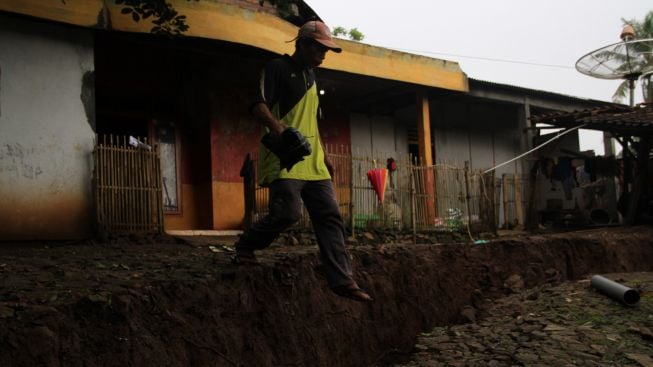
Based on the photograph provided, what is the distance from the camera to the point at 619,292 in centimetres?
622

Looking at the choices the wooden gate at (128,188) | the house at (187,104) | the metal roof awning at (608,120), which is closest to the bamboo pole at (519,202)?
the house at (187,104)

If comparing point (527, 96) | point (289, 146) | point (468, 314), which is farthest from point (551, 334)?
point (527, 96)

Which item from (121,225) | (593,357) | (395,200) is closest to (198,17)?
(121,225)

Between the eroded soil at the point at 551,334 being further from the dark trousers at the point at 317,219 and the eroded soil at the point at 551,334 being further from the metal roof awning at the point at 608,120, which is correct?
the metal roof awning at the point at 608,120

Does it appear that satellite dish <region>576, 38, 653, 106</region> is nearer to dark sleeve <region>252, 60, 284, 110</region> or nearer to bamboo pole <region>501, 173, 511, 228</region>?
bamboo pole <region>501, 173, 511, 228</region>

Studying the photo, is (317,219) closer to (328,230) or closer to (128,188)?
(328,230)

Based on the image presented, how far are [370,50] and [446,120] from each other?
Result: 3.76 m

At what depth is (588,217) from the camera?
1243cm

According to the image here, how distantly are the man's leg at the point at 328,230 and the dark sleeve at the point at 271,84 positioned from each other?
63 centimetres

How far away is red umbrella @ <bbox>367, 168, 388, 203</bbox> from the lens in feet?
29.6

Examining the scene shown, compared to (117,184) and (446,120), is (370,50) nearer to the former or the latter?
(446,120)

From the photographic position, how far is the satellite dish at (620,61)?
37.6 feet

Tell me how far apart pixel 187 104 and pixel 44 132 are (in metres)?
3.04

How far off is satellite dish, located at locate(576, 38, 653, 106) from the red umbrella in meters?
5.33
